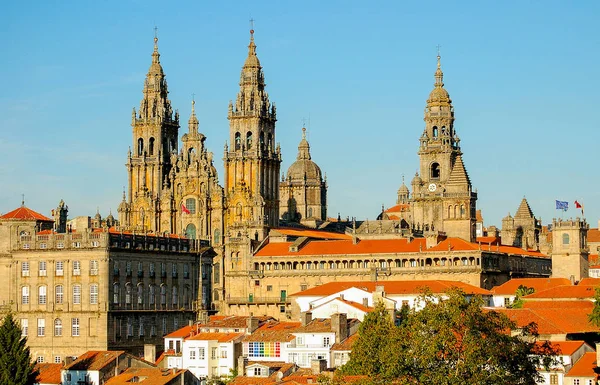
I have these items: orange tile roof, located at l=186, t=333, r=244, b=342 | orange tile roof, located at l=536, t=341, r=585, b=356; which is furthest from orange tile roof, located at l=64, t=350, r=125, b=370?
orange tile roof, located at l=536, t=341, r=585, b=356

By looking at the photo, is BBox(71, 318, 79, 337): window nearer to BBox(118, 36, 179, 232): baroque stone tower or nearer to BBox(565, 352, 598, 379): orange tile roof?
BBox(118, 36, 179, 232): baroque stone tower

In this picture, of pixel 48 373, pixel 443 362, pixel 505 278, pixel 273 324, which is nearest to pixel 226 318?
pixel 273 324

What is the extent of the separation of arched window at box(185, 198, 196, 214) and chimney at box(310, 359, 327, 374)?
6819cm

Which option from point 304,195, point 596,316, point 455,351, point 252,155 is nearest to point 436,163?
point 304,195

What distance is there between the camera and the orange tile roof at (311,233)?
16525cm

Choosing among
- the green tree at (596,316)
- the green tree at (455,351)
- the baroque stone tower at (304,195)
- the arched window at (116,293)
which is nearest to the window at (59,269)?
the arched window at (116,293)

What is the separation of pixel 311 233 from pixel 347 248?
19.4 meters

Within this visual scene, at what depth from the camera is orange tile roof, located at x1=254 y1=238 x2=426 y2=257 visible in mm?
150125

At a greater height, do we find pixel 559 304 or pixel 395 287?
pixel 395 287

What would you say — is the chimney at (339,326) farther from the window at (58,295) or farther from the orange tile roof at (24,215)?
the orange tile roof at (24,215)

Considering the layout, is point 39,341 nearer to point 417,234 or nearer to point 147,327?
point 147,327

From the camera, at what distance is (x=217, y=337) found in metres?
117

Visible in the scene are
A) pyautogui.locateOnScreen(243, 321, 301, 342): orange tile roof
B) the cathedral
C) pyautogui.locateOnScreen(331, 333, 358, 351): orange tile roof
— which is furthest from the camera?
the cathedral

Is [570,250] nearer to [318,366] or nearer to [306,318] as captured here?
[306,318]
